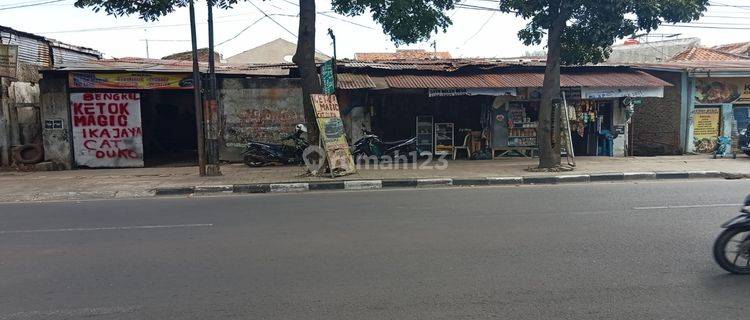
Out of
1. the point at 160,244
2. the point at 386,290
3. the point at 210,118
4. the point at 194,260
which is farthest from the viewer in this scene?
the point at 210,118

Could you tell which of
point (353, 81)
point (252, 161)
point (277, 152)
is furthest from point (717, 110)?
point (252, 161)

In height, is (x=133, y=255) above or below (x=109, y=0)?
below

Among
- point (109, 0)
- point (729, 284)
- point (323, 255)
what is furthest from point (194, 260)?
point (109, 0)

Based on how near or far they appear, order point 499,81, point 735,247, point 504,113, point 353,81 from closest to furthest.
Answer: point 735,247 < point 353,81 < point 499,81 < point 504,113

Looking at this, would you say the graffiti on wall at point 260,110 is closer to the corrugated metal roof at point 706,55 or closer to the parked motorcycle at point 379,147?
the parked motorcycle at point 379,147

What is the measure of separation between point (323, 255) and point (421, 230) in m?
1.65

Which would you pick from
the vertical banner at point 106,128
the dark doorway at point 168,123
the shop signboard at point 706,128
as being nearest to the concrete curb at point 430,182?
the vertical banner at point 106,128

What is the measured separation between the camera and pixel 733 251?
4695 mm

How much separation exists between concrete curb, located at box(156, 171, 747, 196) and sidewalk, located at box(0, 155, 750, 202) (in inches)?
6.1

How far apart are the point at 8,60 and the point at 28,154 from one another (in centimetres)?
264

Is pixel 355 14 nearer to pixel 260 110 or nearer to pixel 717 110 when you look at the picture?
pixel 260 110

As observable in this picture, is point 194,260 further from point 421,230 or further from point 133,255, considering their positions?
point 421,230

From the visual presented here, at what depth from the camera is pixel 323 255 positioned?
5.42m

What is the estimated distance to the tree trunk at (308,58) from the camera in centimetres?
1169
